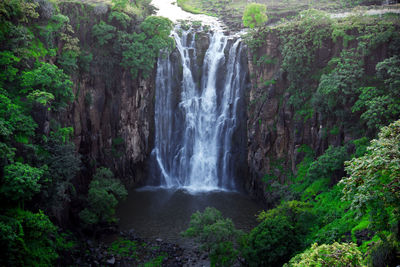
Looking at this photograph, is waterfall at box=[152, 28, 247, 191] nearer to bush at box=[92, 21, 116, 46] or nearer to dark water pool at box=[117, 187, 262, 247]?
dark water pool at box=[117, 187, 262, 247]

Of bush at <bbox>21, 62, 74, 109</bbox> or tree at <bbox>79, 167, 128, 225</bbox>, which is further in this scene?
tree at <bbox>79, 167, 128, 225</bbox>

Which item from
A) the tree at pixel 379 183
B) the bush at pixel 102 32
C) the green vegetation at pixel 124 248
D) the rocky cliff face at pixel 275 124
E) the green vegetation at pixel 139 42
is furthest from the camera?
the green vegetation at pixel 139 42

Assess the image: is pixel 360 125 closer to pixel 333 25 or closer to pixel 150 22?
pixel 333 25

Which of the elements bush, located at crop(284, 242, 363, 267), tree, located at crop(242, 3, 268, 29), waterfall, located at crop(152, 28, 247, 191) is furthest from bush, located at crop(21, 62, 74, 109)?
tree, located at crop(242, 3, 268, 29)

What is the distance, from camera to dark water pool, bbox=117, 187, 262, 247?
80.2ft

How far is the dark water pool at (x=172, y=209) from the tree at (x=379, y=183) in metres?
15.3

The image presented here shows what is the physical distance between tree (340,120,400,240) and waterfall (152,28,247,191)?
23.9 metres

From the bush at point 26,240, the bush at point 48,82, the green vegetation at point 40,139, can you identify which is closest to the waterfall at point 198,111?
the green vegetation at point 40,139

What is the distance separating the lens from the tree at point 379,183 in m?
9.26

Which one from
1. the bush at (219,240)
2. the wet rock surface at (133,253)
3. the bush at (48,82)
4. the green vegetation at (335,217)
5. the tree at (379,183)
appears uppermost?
the bush at (48,82)

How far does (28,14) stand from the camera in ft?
69.3

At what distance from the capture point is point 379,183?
9523mm

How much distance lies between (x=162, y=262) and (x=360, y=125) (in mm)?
16923

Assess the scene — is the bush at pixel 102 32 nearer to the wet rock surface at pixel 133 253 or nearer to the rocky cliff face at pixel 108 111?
the rocky cliff face at pixel 108 111
